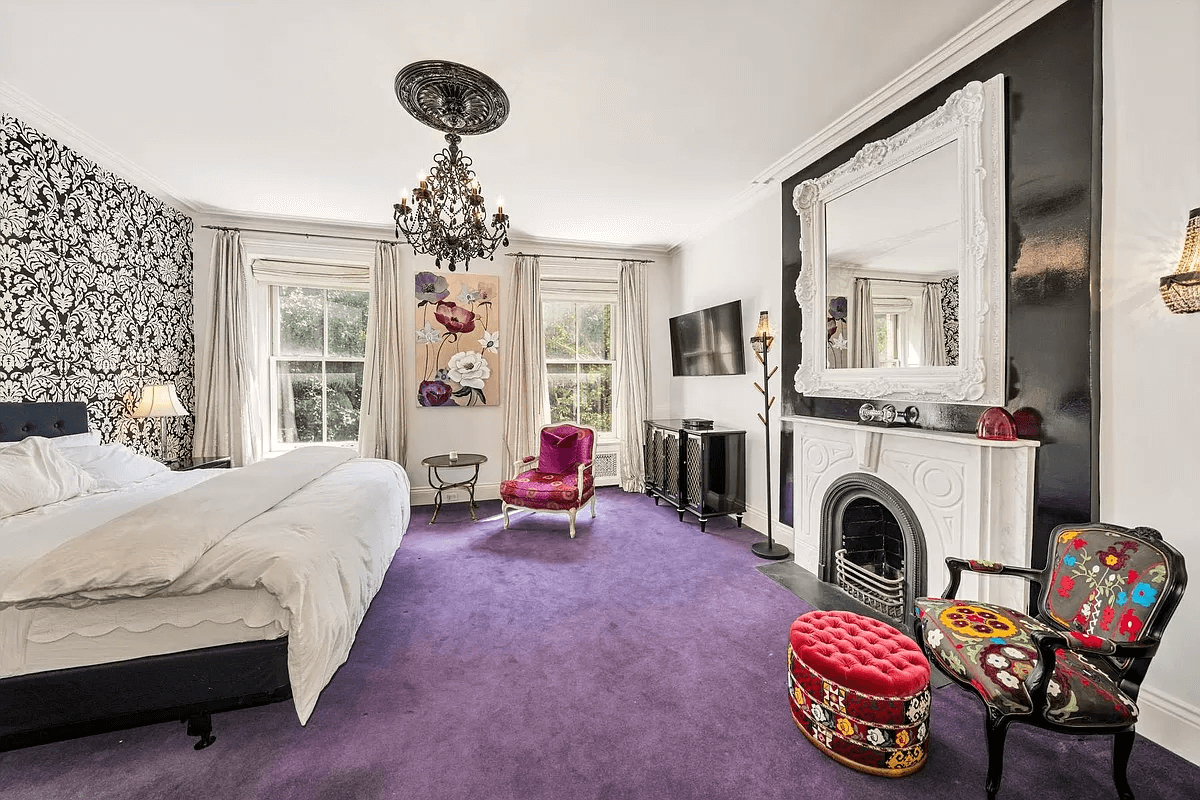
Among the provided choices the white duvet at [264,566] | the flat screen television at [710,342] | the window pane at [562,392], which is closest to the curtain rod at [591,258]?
the flat screen television at [710,342]

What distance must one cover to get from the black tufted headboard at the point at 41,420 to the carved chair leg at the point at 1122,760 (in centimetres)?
528

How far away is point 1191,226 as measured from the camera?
155 cm

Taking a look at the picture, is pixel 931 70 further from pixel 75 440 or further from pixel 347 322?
pixel 75 440

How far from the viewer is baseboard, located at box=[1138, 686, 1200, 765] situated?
1.63 m

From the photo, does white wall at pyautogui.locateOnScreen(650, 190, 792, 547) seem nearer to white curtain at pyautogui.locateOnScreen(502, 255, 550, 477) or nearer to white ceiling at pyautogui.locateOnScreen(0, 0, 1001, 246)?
white ceiling at pyautogui.locateOnScreen(0, 0, 1001, 246)

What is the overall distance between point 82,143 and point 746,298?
4.97 meters

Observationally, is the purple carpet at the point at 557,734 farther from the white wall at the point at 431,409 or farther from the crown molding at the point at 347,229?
the crown molding at the point at 347,229

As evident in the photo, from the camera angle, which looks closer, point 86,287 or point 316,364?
point 86,287

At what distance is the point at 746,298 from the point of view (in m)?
4.36

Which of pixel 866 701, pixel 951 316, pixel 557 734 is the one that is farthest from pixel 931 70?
pixel 557 734

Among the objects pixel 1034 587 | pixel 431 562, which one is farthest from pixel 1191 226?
pixel 431 562

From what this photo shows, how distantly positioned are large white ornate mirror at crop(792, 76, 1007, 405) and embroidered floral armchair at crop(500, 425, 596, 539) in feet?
6.72

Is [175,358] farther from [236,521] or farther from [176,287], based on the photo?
[236,521]

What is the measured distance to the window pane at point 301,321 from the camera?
5027 millimetres
